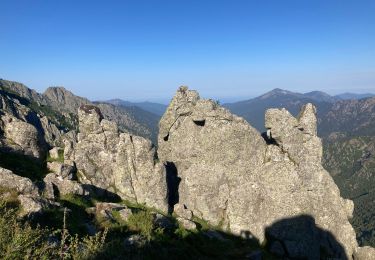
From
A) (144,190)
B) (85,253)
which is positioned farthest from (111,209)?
(85,253)

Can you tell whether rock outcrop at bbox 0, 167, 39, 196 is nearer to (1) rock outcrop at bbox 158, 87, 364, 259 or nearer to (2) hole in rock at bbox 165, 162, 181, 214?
(2) hole in rock at bbox 165, 162, 181, 214

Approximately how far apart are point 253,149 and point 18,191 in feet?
128

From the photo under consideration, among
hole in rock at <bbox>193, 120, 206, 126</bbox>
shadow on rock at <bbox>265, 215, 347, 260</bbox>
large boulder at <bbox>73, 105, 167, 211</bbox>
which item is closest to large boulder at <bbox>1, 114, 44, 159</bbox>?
large boulder at <bbox>73, 105, 167, 211</bbox>

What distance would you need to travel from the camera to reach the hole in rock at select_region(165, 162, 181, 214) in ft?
193

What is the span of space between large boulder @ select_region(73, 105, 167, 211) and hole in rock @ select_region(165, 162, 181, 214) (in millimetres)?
4035

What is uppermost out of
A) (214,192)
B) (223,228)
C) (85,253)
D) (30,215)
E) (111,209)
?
(85,253)

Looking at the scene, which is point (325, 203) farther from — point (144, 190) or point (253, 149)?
point (144, 190)

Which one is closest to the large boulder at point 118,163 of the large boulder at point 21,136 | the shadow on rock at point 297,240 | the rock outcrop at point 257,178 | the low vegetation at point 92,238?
the low vegetation at point 92,238

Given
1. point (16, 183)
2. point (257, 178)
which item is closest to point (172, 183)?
point (257, 178)

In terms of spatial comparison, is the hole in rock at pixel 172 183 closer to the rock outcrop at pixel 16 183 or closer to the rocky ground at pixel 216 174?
the rocky ground at pixel 216 174

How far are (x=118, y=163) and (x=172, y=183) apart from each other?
10.6 m

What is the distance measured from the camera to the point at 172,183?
60.5 metres

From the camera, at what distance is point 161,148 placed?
6481 cm

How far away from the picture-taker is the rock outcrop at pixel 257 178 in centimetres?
5400
